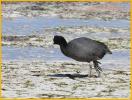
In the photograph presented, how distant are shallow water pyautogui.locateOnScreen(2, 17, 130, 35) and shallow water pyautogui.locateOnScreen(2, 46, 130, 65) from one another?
575cm

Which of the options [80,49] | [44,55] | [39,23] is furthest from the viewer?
[39,23]

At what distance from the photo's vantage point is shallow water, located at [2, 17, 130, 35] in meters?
32.0

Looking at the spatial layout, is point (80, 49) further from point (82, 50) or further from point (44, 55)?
point (44, 55)

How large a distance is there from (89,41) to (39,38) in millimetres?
11344

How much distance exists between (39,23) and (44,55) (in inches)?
490

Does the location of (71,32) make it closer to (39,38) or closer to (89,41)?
(39,38)

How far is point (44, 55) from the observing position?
23281mm

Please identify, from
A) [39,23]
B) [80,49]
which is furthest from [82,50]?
[39,23]

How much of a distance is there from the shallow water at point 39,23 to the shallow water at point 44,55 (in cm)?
575

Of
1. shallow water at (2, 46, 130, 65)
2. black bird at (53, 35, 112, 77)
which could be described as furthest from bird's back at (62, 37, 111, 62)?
shallow water at (2, 46, 130, 65)

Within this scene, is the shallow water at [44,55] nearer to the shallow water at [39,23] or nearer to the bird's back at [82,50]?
the bird's back at [82,50]

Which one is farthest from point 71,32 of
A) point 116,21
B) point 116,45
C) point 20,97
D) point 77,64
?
point 20,97

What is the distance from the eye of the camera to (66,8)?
4469 cm

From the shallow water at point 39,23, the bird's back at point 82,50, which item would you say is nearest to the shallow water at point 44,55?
the bird's back at point 82,50
